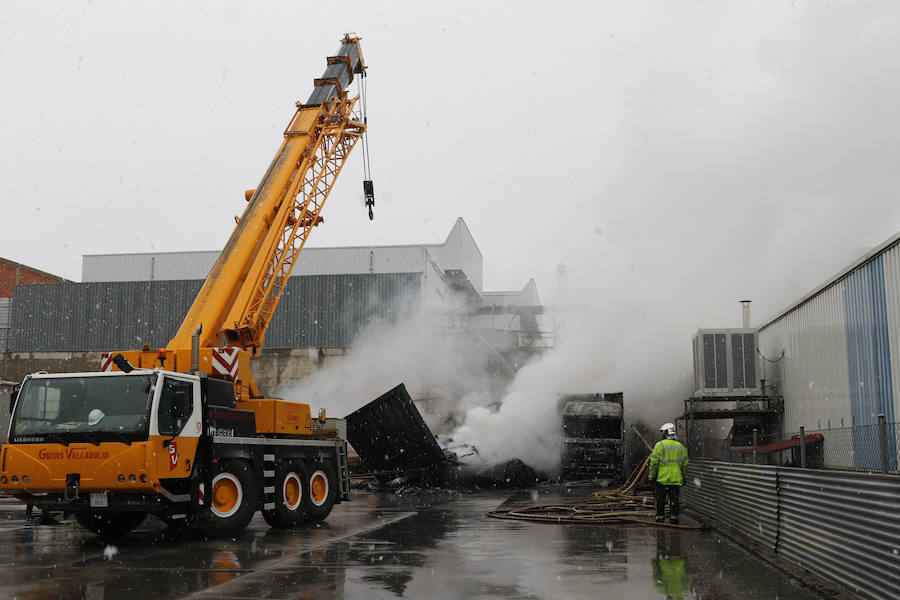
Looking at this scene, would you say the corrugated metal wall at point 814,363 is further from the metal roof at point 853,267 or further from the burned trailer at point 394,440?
the burned trailer at point 394,440

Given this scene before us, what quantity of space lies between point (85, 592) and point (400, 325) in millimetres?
29380

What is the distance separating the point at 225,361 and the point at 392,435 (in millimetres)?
8637

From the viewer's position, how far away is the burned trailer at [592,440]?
2231 cm

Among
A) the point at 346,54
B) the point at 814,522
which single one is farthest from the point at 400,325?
the point at 814,522

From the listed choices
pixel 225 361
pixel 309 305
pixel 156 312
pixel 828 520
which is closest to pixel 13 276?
pixel 156 312

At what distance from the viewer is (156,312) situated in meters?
39.8

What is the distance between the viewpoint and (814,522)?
8.37m

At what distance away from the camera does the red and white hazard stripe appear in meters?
12.7

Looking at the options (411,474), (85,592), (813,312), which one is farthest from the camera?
(411,474)

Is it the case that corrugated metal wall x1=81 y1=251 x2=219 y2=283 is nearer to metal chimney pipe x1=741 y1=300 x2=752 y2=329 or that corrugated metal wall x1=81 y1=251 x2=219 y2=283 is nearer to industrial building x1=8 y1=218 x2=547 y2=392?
industrial building x1=8 y1=218 x2=547 y2=392

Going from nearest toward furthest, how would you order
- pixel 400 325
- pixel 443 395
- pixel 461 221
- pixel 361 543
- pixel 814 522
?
pixel 814 522, pixel 361 543, pixel 443 395, pixel 400 325, pixel 461 221

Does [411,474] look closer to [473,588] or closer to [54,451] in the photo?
[54,451]

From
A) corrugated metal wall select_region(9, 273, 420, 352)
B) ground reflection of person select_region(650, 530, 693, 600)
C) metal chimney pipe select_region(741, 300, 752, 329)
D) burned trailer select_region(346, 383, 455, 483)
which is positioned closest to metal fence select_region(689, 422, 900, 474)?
ground reflection of person select_region(650, 530, 693, 600)

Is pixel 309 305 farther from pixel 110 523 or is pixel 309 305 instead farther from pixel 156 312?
pixel 110 523
